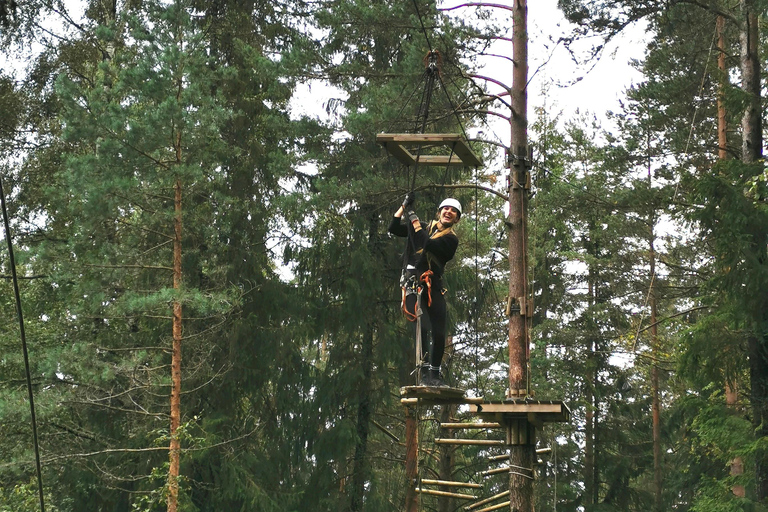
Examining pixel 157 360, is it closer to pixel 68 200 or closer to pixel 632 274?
pixel 68 200

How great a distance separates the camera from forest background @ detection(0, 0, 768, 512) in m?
12.7

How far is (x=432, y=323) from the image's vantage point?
8430mm

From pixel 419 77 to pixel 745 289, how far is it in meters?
5.28

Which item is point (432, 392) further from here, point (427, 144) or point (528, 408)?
point (427, 144)

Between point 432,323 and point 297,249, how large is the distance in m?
8.93

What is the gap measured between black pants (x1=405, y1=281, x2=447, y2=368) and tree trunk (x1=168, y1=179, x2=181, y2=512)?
504cm

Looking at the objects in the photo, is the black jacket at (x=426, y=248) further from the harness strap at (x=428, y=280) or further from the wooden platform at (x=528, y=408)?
the wooden platform at (x=528, y=408)

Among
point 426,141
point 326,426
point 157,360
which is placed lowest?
point 326,426

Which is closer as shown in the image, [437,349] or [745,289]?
[437,349]

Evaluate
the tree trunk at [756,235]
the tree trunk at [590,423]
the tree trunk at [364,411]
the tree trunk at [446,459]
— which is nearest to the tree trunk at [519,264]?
the tree trunk at [756,235]

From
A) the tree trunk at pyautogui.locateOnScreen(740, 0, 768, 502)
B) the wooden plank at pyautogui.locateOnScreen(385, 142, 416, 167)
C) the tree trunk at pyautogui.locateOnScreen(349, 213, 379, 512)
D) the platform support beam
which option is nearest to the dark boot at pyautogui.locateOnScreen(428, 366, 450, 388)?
the wooden plank at pyautogui.locateOnScreen(385, 142, 416, 167)

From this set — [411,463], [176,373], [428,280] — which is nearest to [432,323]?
[428,280]

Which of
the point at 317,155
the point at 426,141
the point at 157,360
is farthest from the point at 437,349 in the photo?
the point at 317,155

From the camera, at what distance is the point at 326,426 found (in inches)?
691
